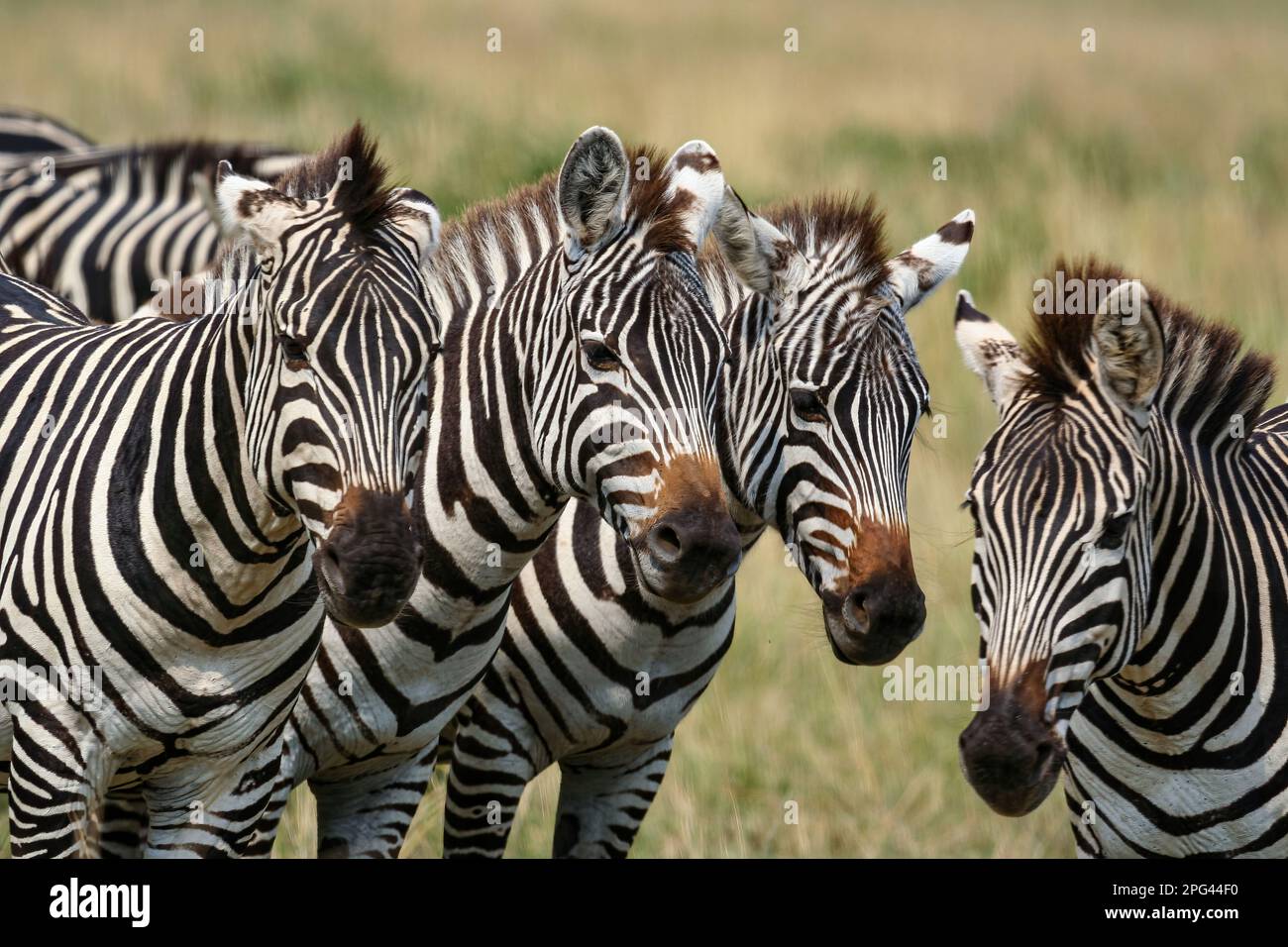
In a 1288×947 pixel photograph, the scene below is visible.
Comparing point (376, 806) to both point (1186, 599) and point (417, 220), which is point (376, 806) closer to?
point (417, 220)

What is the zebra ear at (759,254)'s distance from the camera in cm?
585

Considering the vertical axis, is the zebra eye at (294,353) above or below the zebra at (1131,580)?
above

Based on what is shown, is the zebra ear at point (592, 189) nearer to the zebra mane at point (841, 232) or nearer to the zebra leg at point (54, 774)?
the zebra mane at point (841, 232)

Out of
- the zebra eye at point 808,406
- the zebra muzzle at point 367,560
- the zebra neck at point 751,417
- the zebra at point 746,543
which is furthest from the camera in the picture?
the zebra neck at point 751,417

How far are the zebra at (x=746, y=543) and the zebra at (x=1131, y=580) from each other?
36cm

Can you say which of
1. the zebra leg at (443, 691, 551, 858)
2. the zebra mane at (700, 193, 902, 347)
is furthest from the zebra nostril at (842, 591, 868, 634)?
the zebra leg at (443, 691, 551, 858)

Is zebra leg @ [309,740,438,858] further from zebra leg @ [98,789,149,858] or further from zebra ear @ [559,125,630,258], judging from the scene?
zebra ear @ [559,125,630,258]

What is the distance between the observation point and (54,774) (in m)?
4.75

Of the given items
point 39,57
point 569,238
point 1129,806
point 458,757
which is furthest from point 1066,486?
point 39,57

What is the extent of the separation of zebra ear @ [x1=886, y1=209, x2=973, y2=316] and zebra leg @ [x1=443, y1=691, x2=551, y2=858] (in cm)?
205

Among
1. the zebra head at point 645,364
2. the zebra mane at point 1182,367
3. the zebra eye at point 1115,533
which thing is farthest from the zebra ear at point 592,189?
the zebra eye at point 1115,533

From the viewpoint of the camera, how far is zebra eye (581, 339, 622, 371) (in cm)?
510
